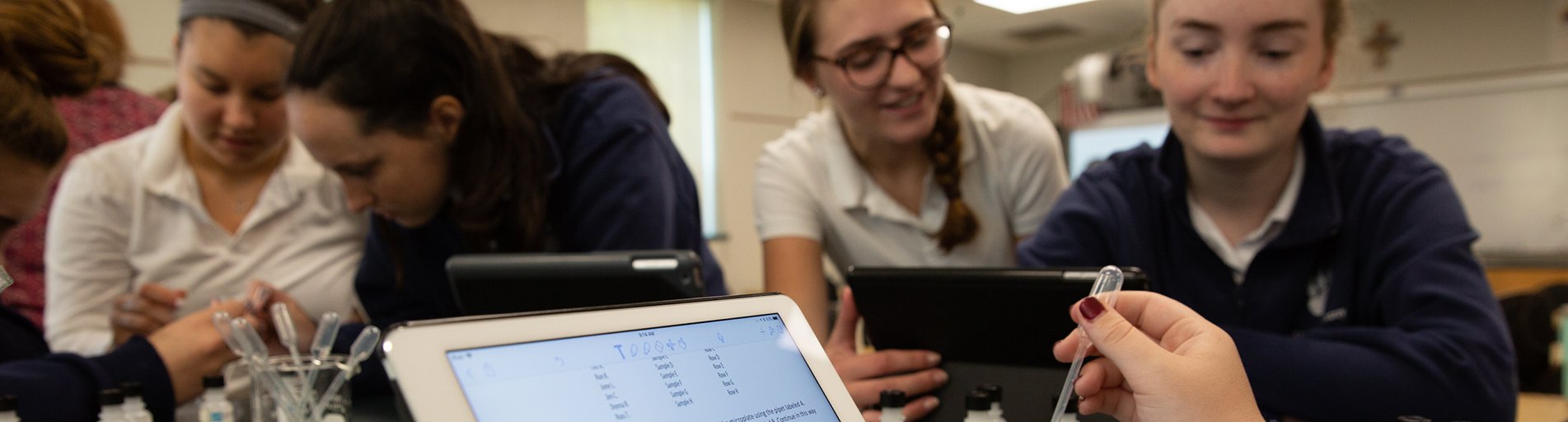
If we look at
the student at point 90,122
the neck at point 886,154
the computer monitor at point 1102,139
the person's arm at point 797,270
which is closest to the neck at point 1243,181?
the neck at point 886,154

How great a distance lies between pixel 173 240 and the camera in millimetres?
1540

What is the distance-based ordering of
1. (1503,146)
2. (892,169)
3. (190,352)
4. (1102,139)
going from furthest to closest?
(1102,139) < (1503,146) < (892,169) < (190,352)

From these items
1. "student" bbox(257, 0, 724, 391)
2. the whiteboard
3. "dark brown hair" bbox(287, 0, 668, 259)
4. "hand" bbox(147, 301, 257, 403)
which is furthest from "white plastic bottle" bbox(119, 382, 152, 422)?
the whiteboard

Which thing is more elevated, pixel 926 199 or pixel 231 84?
pixel 231 84

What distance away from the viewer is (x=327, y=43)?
122 cm

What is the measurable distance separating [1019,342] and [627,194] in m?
0.65

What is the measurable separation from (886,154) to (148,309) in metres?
1.15

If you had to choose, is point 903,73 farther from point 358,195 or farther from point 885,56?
point 358,195

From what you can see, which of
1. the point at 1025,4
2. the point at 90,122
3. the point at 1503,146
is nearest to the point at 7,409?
the point at 90,122

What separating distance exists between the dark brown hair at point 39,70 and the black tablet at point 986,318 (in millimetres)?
989

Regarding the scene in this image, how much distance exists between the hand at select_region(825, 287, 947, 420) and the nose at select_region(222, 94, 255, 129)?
1.05 m

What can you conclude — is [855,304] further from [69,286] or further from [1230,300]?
[69,286]

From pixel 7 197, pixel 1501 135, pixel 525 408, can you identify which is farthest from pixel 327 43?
pixel 1501 135

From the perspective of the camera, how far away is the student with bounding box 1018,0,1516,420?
3.10 ft
